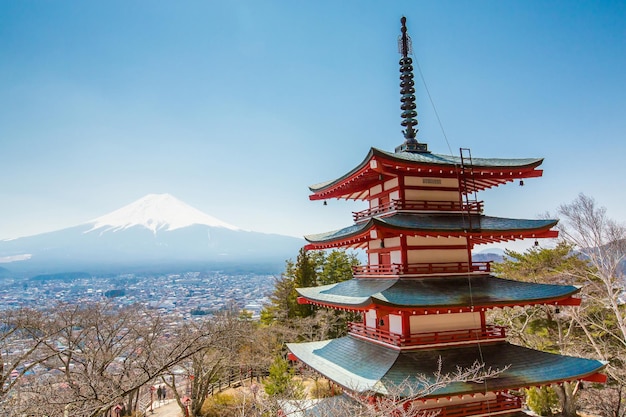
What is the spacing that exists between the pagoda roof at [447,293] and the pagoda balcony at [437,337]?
1138mm

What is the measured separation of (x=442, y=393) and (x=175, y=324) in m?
18.7

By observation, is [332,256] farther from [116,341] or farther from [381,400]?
[381,400]

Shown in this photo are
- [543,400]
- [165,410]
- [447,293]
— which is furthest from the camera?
[165,410]

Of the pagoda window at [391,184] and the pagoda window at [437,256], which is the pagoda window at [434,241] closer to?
the pagoda window at [437,256]

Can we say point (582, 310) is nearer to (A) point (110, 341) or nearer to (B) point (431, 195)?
(B) point (431, 195)

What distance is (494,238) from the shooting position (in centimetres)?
1168

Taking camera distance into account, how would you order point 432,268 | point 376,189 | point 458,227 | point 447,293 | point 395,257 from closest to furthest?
point 447,293
point 458,227
point 432,268
point 395,257
point 376,189

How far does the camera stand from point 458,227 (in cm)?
1078

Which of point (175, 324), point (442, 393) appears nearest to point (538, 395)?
point (442, 393)

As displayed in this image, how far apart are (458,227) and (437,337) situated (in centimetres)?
298

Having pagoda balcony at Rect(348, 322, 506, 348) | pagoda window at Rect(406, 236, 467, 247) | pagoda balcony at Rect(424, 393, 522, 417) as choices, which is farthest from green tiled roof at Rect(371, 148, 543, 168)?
pagoda balcony at Rect(424, 393, 522, 417)

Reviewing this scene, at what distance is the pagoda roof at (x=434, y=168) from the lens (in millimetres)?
10586

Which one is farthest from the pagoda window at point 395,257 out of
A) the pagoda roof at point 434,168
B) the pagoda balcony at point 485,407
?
the pagoda balcony at point 485,407

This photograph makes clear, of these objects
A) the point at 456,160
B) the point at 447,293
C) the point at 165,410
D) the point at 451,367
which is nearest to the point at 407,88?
the point at 456,160
